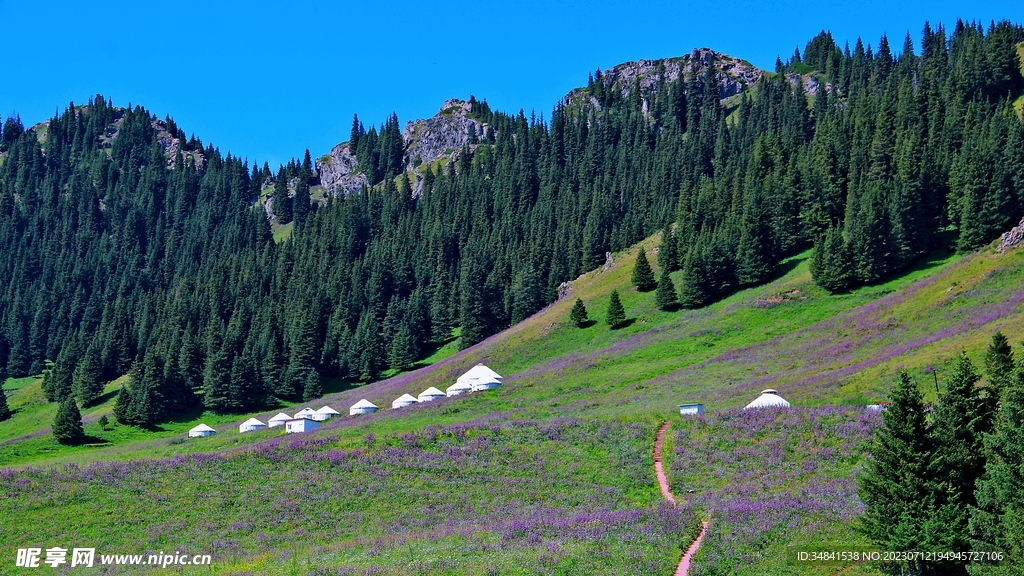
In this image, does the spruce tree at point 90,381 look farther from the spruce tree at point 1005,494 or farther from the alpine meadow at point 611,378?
the spruce tree at point 1005,494

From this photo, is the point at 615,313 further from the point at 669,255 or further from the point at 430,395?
the point at 430,395

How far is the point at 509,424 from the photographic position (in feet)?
194

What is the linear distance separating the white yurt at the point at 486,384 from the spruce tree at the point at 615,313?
22.2 m

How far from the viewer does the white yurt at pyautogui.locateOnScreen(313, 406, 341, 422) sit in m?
85.5

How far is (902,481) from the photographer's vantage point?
3003 cm

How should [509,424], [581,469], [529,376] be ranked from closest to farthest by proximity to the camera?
1. [581,469]
2. [509,424]
3. [529,376]

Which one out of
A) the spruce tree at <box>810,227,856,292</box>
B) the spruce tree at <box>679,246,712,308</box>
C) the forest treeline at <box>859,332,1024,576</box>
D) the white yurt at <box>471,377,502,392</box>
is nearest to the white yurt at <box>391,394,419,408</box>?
the white yurt at <box>471,377,502,392</box>

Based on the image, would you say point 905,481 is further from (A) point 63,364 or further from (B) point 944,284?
(A) point 63,364

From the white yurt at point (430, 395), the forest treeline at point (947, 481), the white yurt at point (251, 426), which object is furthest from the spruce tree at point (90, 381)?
the forest treeline at point (947, 481)

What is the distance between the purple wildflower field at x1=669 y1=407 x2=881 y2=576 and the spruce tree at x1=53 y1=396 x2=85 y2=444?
5895cm

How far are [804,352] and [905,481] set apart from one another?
47.3 m

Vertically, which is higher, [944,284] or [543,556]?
[944,284]

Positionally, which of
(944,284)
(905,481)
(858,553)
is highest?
(944,284)

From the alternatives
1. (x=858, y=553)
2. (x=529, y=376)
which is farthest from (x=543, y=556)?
(x=529, y=376)
